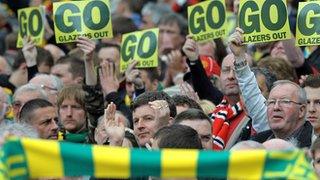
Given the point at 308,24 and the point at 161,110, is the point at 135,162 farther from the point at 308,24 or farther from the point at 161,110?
the point at 308,24

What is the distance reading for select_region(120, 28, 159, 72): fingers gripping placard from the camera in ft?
37.0

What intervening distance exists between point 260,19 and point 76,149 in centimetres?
520

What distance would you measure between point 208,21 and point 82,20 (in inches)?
51.6

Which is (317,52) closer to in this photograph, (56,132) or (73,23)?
(73,23)

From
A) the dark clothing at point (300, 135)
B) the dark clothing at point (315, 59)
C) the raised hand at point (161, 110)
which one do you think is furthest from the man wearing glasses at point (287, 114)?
the dark clothing at point (315, 59)

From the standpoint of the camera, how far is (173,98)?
938 cm

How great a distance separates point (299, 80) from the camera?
10.4m

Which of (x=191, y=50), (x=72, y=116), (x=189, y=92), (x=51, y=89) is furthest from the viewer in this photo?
(x=51, y=89)

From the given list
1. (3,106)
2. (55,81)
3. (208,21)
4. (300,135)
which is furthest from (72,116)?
(300,135)

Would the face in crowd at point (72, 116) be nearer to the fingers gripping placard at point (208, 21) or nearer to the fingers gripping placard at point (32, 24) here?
the fingers gripping placard at point (208, 21)

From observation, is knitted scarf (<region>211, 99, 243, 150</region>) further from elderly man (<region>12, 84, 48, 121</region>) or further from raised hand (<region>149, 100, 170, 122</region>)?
elderly man (<region>12, 84, 48, 121</region>)

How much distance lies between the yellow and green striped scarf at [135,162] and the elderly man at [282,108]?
350 cm

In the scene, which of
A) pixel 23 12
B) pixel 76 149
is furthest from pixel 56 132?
pixel 76 149

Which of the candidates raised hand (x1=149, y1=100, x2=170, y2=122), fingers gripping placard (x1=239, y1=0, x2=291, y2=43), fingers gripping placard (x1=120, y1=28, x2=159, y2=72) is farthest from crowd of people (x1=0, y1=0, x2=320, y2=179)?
fingers gripping placard (x1=239, y1=0, x2=291, y2=43)
